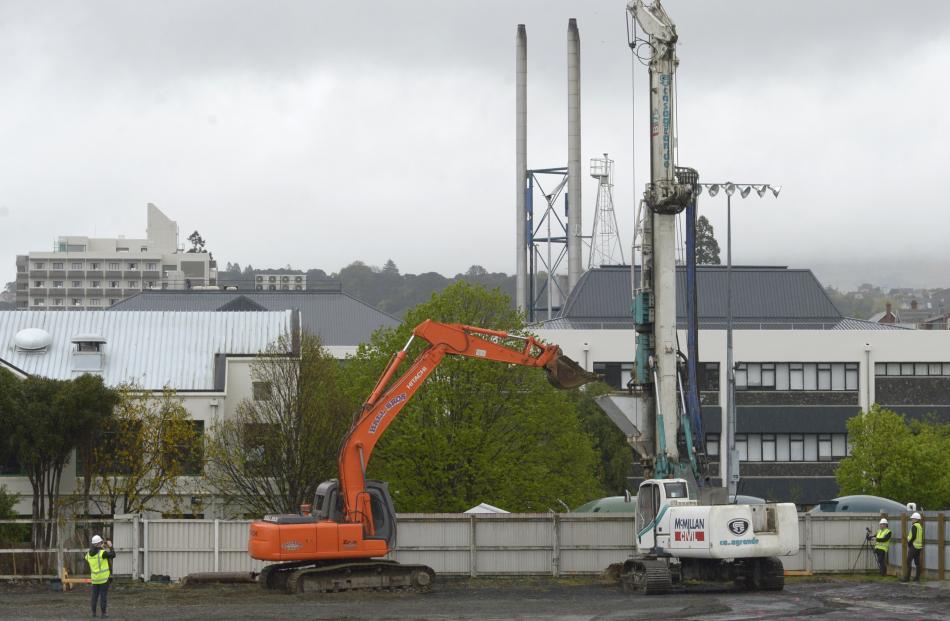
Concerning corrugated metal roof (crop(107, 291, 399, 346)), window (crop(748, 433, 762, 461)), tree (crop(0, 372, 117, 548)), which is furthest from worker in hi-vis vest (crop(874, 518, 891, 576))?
corrugated metal roof (crop(107, 291, 399, 346))

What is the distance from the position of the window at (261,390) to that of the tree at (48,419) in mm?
5276

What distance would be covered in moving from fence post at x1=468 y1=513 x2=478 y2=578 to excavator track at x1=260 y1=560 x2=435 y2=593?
14.4ft

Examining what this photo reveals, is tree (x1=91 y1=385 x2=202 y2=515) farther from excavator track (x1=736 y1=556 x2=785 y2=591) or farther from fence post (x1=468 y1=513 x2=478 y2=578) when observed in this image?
excavator track (x1=736 y1=556 x2=785 y2=591)

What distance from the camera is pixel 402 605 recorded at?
31.8m

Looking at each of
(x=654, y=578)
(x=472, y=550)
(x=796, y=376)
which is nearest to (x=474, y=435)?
(x=472, y=550)

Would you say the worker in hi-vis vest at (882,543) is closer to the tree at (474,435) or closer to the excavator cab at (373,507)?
the tree at (474,435)

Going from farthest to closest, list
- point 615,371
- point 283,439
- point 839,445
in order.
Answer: point 615,371 → point 839,445 → point 283,439

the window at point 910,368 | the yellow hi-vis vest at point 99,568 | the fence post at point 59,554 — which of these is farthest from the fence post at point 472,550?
the window at point 910,368

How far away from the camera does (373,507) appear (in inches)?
1373

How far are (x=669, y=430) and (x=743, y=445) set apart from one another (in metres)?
44.5

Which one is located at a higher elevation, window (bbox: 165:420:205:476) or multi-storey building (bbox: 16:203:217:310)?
multi-storey building (bbox: 16:203:217:310)

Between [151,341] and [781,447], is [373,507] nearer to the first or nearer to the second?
[151,341]

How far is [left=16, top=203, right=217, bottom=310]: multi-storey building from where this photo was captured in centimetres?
19238

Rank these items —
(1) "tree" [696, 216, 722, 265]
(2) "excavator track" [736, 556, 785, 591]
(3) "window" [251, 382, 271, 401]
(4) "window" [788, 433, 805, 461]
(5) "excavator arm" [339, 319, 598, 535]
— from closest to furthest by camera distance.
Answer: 1. (2) "excavator track" [736, 556, 785, 591]
2. (5) "excavator arm" [339, 319, 598, 535]
3. (3) "window" [251, 382, 271, 401]
4. (4) "window" [788, 433, 805, 461]
5. (1) "tree" [696, 216, 722, 265]
